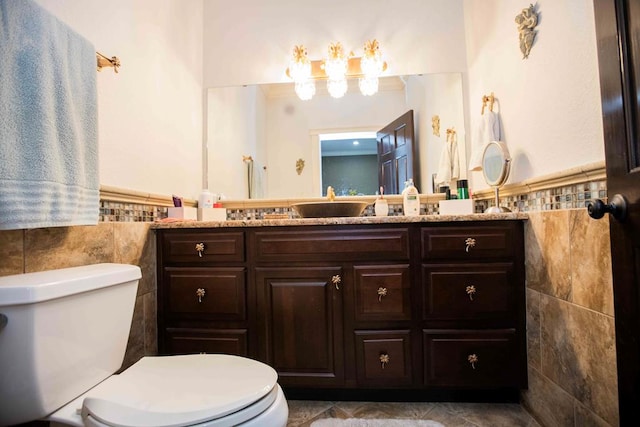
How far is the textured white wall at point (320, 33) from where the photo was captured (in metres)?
1.92

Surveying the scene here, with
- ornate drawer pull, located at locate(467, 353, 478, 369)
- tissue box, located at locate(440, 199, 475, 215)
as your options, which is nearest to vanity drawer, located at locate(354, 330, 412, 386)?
ornate drawer pull, located at locate(467, 353, 478, 369)

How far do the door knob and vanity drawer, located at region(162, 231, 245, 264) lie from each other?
1.24m

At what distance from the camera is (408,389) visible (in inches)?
53.2

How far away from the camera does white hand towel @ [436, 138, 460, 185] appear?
187cm

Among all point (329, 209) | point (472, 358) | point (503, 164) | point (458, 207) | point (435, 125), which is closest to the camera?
point (472, 358)

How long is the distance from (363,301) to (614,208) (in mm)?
891

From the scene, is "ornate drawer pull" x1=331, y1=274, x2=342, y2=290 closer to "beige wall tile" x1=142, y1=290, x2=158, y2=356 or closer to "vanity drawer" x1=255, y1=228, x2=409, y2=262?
"vanity drawer" x1=255, y1=228, x2=409, y2=262

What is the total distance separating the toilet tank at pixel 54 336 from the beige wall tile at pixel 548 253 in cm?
152

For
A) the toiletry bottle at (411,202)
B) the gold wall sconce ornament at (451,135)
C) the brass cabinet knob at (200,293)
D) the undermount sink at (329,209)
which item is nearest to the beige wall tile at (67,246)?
the brass cabinet knob at (200,293)

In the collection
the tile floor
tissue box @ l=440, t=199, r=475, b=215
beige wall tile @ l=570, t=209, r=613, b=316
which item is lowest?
the tile floor

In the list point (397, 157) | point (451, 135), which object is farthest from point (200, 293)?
point (451, 135)

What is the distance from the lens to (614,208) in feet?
2.37

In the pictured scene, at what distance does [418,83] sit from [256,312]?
172 cm

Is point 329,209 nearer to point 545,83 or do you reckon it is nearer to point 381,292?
point 381,292
